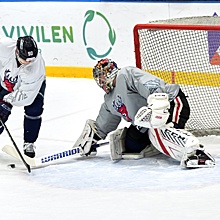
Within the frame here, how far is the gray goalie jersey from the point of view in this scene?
3398 mm

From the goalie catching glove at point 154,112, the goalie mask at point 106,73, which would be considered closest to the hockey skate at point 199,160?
the goalie catching glove at point 154,112

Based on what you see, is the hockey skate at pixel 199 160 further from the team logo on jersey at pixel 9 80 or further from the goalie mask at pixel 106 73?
the team logo on jersey at pixel 9 80

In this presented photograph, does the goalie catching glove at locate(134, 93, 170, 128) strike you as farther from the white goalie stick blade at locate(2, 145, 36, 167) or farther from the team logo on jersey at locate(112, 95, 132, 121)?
the white goalie stick blade at locate(2, 145, 36, 167)

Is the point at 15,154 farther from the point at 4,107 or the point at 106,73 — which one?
the point at 106,73

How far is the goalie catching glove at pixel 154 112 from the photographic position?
128 inches

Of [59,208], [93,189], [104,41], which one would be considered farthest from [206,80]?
[104,41]

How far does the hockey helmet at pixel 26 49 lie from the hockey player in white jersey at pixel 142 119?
12.5 inches

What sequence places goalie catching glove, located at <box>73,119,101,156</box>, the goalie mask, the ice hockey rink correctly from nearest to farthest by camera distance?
the ice hockey rink → the goalie mask → goalie catching glove, located at <box>73,119,101,156</box>

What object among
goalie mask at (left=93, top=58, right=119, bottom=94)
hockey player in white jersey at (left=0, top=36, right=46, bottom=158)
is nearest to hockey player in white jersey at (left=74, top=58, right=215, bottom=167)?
goalie mask at (left=93, top=58, right=119, bottom=94)

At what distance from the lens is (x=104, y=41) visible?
6.04m

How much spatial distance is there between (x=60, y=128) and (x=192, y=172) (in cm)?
160

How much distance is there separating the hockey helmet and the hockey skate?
908 millimetres

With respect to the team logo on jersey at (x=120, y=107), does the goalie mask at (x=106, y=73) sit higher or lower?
higher

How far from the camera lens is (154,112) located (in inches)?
129
